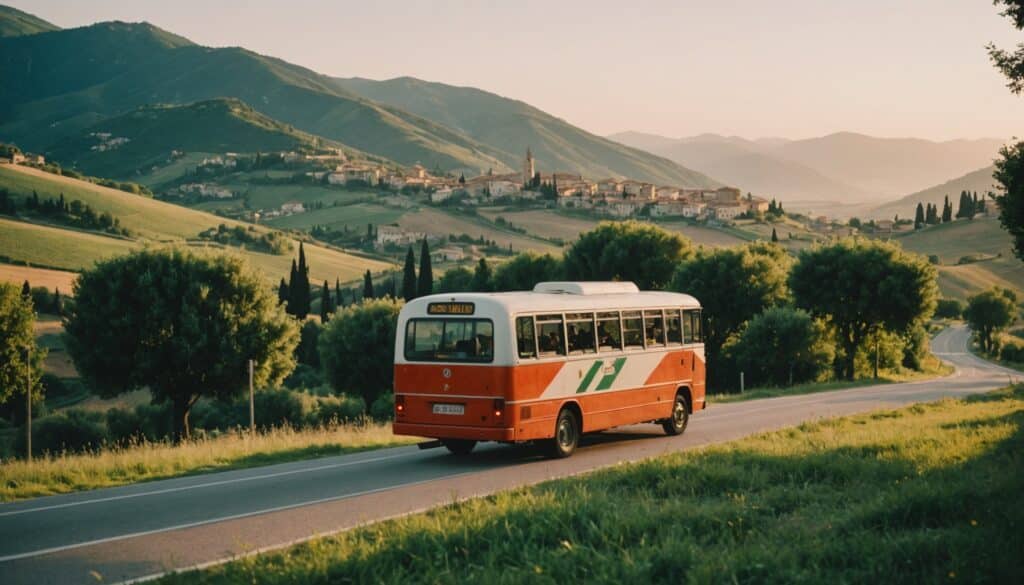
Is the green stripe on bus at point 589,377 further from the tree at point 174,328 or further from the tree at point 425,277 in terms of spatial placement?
the tree at point 425,277

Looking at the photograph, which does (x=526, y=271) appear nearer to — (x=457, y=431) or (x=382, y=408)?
(x=382, y=408)

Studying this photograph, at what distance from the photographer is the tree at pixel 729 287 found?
71375 mm

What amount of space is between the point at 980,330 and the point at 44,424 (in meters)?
106

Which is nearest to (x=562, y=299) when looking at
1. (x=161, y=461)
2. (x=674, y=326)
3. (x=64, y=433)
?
(x=674, y=326)

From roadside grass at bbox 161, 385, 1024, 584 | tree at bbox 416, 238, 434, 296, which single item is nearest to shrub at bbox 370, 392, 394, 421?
tree at bbox 416, 238, 434, 296

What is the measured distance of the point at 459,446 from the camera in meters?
17.9

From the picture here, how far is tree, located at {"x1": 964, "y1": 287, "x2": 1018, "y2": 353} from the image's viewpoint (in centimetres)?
11275

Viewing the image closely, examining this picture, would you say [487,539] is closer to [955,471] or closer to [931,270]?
[955,471]

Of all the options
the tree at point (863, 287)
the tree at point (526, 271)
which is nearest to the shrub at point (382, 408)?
the tree at point (526, 271)

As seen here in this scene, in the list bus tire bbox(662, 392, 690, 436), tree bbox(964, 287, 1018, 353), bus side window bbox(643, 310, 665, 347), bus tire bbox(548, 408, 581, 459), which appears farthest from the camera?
tree bbox(964, 287, 1018, 353)

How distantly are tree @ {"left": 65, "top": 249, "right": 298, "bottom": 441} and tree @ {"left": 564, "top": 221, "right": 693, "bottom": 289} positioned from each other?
43530 millimetres

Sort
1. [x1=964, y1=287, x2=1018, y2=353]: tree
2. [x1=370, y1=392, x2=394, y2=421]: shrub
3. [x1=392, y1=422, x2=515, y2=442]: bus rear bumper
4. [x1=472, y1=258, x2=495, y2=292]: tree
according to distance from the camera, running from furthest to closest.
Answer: [x1=964, y1=287, x2=1018, y2=353]: tree, [x1=472, y1=258, x2=495, y2=292]: tree, [x1=370, y1=392, x2=394, y2=421]: shrub, [x1=392, y1=422, x2=515, y2=442]: bus rear bumper

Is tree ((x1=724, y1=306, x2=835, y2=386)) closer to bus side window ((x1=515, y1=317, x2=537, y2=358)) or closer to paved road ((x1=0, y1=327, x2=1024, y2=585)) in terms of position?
paved road ((x1=0, y1=327, x2=1024, y2=585))

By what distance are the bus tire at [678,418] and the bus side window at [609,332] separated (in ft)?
9.37
